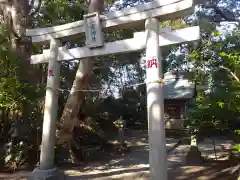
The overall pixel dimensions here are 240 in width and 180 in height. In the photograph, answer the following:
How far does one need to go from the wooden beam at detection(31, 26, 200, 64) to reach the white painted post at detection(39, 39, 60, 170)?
0.20 meters

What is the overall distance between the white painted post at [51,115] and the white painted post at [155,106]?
2.53 m

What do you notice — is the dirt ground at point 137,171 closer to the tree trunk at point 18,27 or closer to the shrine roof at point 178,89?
the tree trunk at point 18,27

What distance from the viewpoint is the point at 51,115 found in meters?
6.50

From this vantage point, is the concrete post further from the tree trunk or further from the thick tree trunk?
the tree trunk

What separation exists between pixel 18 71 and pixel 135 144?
7174 mm

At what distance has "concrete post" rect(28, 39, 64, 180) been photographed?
630cm

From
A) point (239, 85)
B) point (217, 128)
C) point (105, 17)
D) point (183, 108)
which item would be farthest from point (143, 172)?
point (183, 108)

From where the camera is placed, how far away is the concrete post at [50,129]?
630 centimetres

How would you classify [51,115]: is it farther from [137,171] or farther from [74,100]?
[137,171]

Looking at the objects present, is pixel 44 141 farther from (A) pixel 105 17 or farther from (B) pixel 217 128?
(B) pixel 217 128

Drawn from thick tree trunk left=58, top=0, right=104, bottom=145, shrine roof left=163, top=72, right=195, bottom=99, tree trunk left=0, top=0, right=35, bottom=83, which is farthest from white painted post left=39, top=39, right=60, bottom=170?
shrine roof left=163, top=72, right=195, bottom=99

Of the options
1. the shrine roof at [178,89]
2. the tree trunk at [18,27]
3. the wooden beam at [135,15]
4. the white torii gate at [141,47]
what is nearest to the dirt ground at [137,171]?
the white torii gate at [141,47]

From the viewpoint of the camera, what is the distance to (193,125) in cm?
702

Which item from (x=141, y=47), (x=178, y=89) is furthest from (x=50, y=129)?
(x=178, y=89)
